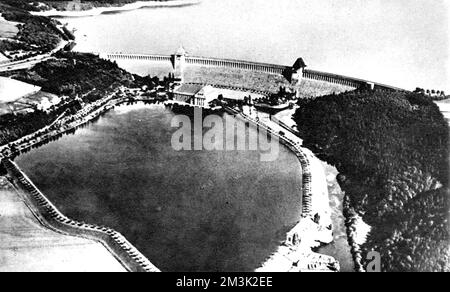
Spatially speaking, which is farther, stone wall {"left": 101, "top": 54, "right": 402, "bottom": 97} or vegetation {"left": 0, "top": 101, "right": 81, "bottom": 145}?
stone wall {"left": 101, "top": 54, "right": 402, "bottom": 97}

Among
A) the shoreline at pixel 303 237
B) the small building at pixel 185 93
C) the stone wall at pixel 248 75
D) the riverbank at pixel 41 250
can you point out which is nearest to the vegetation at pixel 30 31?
the stone wall at pixel 248 75

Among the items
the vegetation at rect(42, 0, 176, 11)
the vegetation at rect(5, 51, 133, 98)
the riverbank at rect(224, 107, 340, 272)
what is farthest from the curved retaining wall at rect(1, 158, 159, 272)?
the vegetation at rect(42, 0, 176, 11)

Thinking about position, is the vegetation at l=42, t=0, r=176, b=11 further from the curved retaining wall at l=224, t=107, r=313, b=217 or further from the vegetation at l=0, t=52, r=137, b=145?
the curved retaining wall at l=224, t=107, r=313, b=217

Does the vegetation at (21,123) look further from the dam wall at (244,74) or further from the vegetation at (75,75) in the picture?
the dam wall at (244,74)

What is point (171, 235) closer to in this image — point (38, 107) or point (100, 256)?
point (100, 256)

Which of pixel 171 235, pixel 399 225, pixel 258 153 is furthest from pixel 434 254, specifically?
pixel 258 153

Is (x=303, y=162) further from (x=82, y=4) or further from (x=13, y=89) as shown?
(x=82, y=4)
